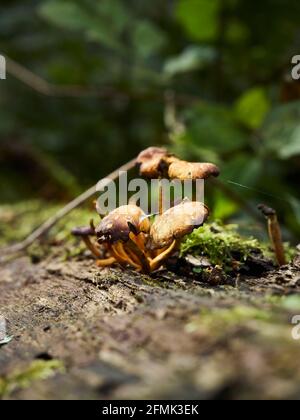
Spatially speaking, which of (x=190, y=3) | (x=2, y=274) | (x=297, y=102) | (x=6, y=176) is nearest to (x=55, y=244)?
(x=2, y=274)

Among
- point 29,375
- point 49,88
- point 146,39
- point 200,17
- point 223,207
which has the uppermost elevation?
point 200,17

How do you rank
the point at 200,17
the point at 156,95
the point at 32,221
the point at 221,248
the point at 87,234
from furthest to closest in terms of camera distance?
the point at 156,95 < the point at 200,17 < the point at 32,221 < the point at 87,234 < the point at 221,248

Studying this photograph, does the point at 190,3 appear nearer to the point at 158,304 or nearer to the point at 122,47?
the point at 122,47

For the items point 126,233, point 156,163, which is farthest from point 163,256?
point 156,163

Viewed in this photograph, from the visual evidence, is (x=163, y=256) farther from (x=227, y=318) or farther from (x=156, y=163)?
(x=227, y=318)

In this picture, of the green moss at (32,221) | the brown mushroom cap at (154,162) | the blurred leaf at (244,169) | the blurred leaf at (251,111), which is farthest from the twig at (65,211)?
the blurred leaf at (251,111)

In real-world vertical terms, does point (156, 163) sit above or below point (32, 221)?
below

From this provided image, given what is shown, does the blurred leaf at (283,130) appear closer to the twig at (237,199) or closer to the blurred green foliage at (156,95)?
the blurred green foliage at (156,95)
